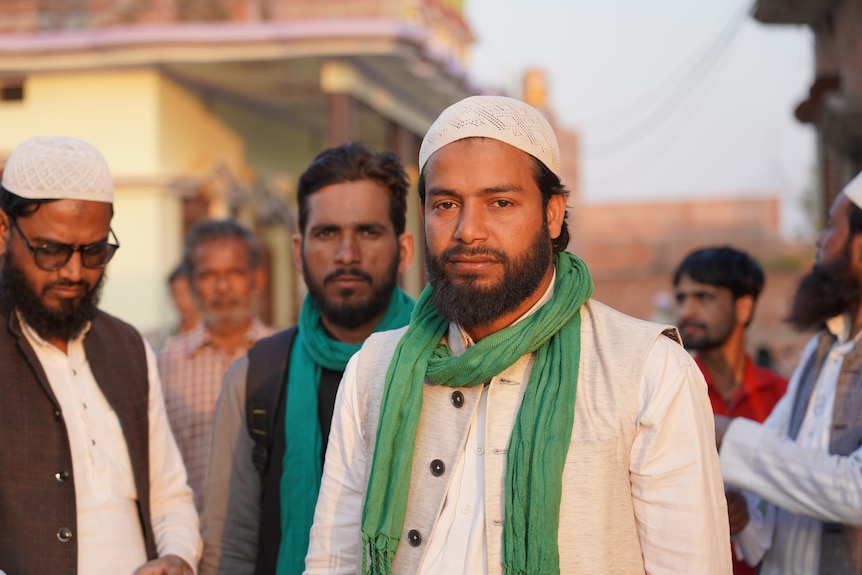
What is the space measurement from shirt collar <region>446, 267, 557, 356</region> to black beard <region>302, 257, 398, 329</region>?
880mm

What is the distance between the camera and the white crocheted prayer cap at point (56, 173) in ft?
10.6

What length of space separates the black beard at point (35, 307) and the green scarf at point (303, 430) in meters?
0.73

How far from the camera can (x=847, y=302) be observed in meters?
3.75

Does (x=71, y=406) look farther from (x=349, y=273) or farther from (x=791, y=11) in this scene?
(x=791, y=11)

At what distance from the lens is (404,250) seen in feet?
12.4

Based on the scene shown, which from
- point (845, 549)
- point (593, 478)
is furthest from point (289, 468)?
point (845, 549)

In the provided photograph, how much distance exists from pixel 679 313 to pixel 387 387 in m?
2.68

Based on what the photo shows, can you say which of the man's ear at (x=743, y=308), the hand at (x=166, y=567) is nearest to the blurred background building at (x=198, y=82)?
the man's ear at (x=743, y=308)

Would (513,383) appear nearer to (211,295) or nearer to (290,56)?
(211,295)

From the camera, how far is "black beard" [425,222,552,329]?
2.50m

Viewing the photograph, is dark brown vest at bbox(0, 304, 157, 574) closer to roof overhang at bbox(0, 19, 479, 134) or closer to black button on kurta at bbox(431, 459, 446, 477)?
black button on kurta at bbox(431, 459, 446, 477)

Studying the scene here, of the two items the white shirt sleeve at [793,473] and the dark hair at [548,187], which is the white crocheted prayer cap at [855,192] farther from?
the dark hair at [548,187]

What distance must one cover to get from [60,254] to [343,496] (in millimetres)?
1277

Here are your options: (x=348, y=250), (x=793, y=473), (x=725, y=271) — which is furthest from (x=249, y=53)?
(x=793, y=473)
